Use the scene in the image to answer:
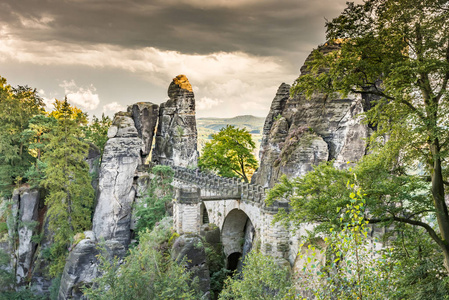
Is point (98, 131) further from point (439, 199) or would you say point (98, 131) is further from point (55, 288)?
point (439, 199)

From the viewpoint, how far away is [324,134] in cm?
2597

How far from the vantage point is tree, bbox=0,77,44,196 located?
2955 centimetres

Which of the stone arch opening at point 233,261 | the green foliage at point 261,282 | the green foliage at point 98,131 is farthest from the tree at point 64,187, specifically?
the green foliage at point 261,282

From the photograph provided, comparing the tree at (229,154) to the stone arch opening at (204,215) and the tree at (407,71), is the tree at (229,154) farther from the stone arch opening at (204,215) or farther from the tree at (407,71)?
the tree at (407,71)

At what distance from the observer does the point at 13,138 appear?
30016 mm

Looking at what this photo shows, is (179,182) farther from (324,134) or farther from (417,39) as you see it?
(417,39)

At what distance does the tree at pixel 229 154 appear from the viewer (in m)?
37.1

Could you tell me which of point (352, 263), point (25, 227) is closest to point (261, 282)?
point (352, 263)

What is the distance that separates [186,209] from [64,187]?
11.2m

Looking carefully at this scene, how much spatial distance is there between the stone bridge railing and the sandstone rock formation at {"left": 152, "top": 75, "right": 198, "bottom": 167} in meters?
6.01

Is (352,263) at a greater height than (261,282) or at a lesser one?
greater

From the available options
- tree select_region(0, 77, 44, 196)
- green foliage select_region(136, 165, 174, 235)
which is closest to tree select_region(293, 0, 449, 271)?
green foliage select_region(136, 165, 174, 235)

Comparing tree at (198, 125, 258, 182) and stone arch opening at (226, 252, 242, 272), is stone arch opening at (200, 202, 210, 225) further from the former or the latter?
tree at (198, 125, 258, 182)

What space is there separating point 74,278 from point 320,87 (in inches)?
823
